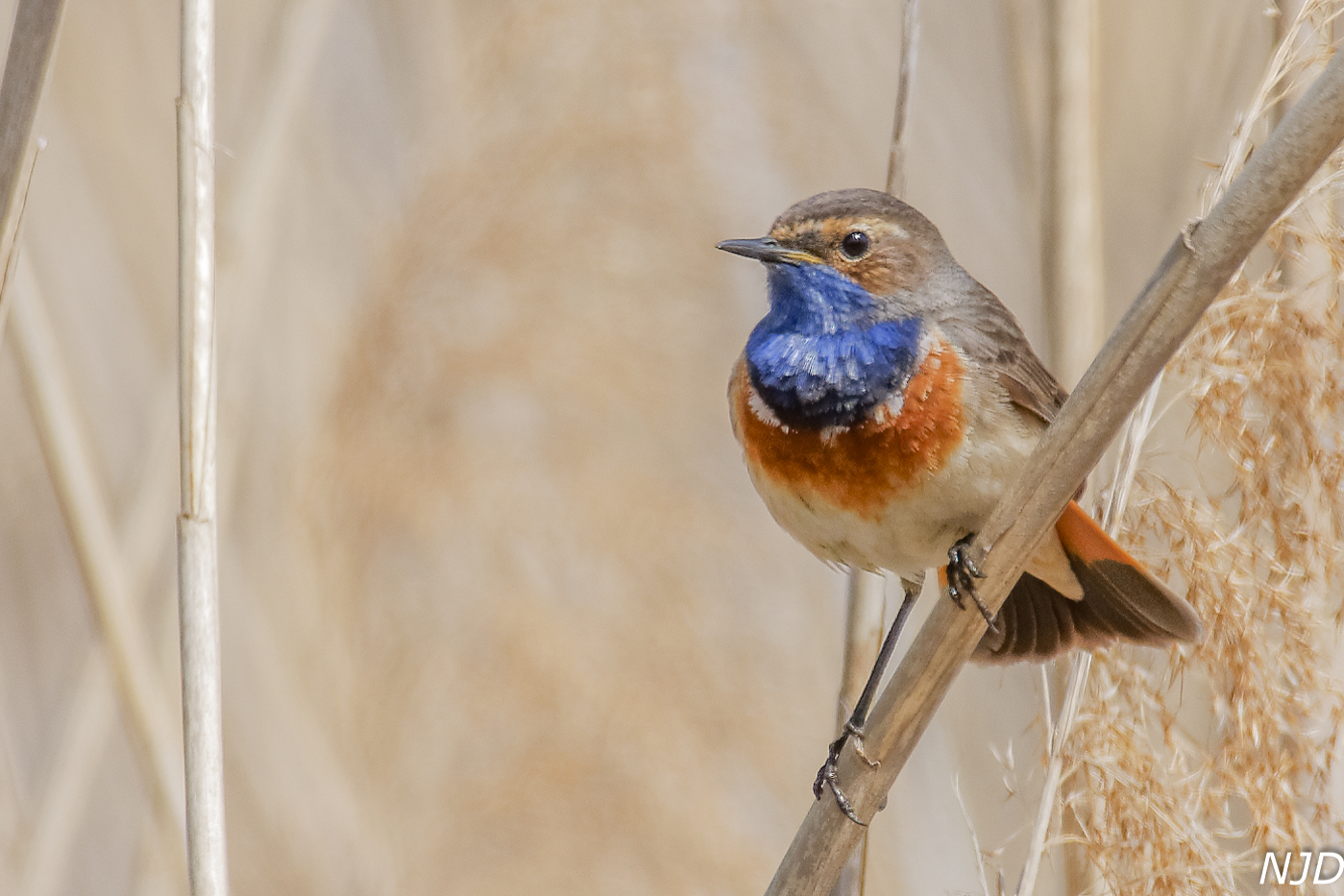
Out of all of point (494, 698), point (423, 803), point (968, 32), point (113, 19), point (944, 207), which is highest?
point (113, 19)

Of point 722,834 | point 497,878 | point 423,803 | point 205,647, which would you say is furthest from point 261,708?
point 205,647

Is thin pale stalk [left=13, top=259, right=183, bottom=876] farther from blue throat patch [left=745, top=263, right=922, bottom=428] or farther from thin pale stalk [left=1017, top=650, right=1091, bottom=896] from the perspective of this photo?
thin pale stalk [left=1017, top=650, right=1091, bottom=896]

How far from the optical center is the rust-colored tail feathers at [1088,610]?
1754 millimetres

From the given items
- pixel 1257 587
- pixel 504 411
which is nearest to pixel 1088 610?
pixel 1257 587

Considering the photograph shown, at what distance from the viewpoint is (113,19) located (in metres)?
2.98

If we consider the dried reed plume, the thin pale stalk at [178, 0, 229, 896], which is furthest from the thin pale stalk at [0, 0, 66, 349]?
the dried reed plume

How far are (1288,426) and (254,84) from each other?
195 centimetres

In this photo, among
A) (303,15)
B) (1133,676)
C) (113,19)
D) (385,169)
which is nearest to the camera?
(1133,676)

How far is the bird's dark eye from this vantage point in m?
1.99

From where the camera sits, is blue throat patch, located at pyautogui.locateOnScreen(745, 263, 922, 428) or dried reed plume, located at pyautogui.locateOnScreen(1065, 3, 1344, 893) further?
blue throat patch, located at pyautogui.locateOnScreen(745, 263, 922, 428)

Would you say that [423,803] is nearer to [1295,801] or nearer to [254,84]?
[254,84]

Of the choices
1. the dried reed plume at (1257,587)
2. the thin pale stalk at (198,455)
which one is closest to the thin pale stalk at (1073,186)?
the dried reed plume at (1257,587)

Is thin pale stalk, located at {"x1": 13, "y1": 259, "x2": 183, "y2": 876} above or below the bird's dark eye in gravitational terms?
below

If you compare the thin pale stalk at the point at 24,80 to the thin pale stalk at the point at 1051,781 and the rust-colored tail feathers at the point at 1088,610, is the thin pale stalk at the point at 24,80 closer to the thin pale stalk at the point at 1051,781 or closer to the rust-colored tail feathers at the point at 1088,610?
the rust-colored tail feathers at the point at 1088,610
